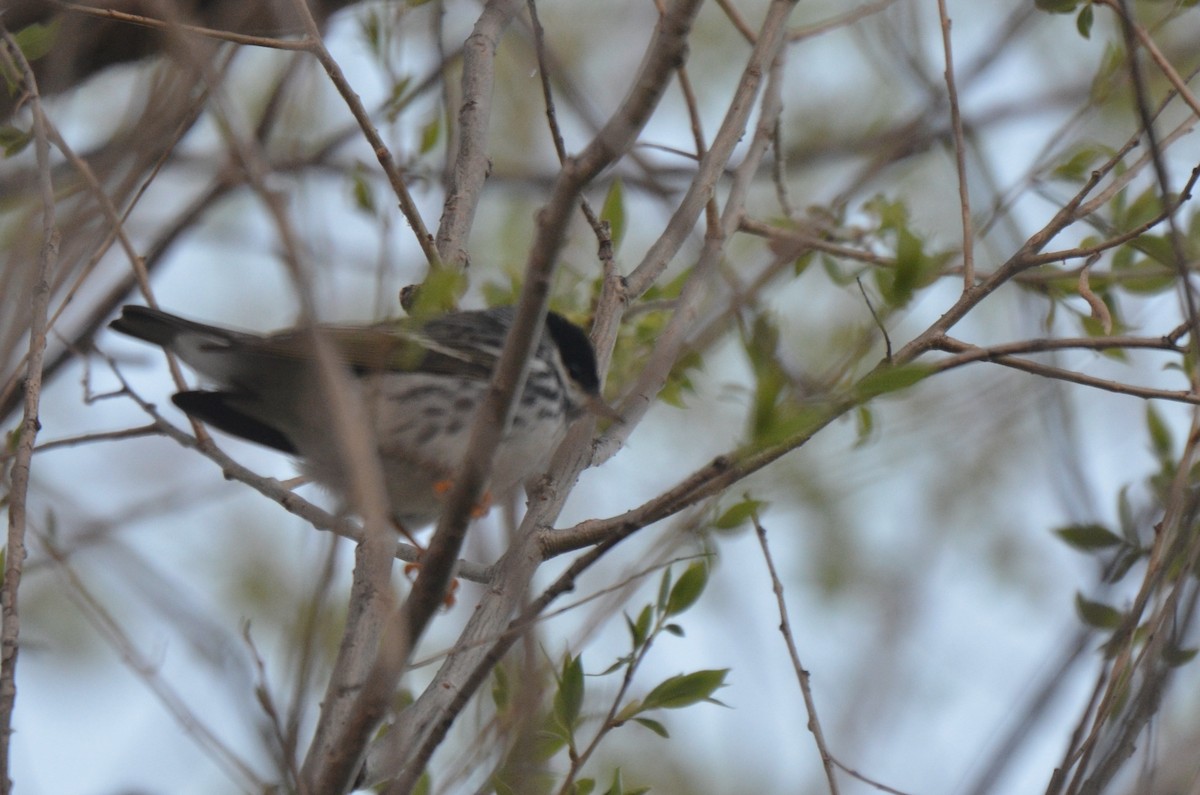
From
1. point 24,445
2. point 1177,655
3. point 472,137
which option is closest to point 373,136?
point 472,137

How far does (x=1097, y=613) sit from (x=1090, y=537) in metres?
0.49

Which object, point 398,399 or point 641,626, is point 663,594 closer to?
point 641,626

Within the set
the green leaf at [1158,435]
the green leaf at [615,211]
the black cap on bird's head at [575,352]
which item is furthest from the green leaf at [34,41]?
the green leaf at [1158,435]

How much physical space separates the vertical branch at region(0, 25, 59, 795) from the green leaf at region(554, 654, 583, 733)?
47.9 inches

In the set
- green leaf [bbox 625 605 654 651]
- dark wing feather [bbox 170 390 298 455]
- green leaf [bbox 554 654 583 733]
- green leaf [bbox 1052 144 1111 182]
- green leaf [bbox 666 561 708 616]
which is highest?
green leaf [bbox 1052 144 1111 182]

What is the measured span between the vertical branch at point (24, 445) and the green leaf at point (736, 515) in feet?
5.08

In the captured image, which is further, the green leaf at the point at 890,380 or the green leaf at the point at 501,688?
the green leaf at the point at 501,688

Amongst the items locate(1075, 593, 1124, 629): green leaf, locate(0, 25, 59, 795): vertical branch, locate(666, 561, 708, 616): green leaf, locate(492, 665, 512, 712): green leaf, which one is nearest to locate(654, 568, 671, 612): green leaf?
locate(666, 561, 708, 616): green leaf

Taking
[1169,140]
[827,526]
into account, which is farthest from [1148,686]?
[827,526]

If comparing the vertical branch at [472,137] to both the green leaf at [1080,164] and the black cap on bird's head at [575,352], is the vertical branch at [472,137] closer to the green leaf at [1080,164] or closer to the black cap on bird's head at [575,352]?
the black cap on bird's head at [575,352]

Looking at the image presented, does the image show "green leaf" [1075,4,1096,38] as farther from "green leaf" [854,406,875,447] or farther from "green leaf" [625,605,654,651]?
"green leaf" [625,605,654,651]

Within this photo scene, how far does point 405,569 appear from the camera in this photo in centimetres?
422

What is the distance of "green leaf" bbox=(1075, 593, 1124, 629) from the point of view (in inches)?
107

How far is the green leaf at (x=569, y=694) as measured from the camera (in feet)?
9.68
